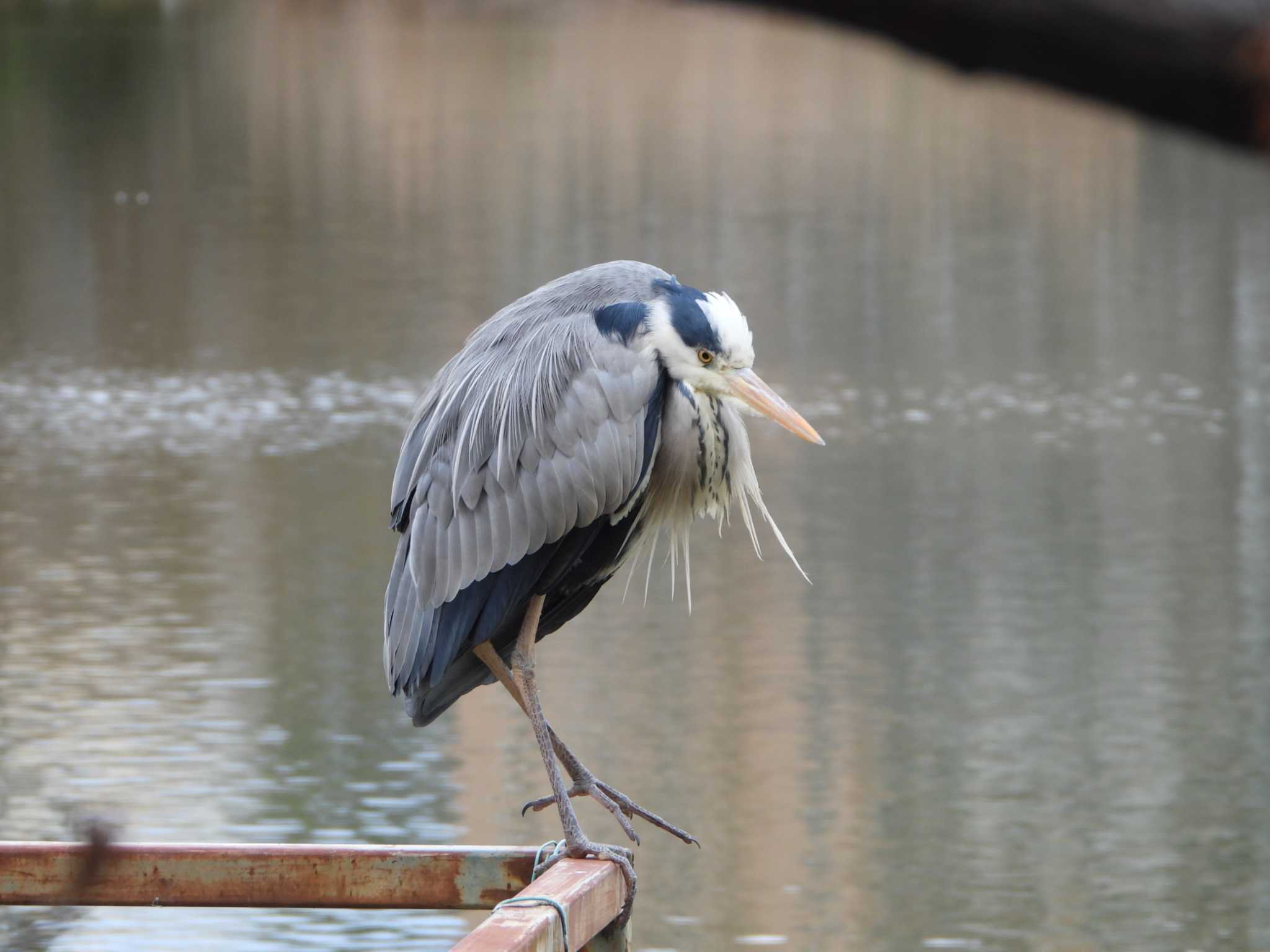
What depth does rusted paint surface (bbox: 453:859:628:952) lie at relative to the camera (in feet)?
7.78

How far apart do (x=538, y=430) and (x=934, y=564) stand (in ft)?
21.2

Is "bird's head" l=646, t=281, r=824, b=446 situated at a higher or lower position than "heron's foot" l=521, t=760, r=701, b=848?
higher

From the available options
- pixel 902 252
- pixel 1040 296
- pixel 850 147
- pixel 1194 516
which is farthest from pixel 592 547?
pixel 850 147

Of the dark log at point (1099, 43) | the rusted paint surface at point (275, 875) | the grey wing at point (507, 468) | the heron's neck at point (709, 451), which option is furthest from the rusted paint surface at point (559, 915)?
the dark log at point (1099, 43)

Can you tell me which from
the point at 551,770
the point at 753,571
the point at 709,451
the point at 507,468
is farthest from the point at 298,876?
the point at 753,571

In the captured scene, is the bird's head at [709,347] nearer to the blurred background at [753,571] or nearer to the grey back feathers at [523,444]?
the grey back feathers at [523,444]

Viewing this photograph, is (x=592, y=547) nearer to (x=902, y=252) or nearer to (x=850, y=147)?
(x=902, y=252)

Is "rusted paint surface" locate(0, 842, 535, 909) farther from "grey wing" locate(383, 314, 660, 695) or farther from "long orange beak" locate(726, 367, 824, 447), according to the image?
"long orange beak" locate(726, 367, 824, 447)

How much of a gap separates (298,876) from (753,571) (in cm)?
634

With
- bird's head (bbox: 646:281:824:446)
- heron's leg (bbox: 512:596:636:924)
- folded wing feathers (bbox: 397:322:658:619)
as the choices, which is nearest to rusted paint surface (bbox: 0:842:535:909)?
heron's leg (bbox: 512:596:636:924)

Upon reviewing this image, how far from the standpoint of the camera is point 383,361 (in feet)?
44.6

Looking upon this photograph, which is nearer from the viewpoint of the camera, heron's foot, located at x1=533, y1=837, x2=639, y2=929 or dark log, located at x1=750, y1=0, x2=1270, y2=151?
dark log, located at x1=750, y1=0, x2=1270, y2=151

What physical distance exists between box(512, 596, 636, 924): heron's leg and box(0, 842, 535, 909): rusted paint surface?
4.2 inches

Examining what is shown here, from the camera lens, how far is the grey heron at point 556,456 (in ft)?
8.73
